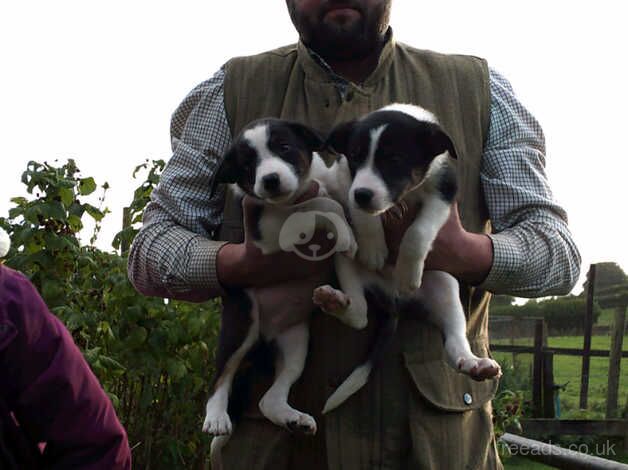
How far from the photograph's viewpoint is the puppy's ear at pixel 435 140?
288 cm

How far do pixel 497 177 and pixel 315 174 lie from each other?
564 millimetres

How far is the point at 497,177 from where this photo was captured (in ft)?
10.2

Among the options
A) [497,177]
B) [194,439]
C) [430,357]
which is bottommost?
[194,439]

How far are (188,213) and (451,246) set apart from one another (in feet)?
2.85

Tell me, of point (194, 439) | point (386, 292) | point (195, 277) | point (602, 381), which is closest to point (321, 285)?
point (386, 292)

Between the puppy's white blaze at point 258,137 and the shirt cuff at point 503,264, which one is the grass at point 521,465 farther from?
the puppy's white blaze at point 258,137

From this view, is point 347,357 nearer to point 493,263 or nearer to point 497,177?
point 493,263

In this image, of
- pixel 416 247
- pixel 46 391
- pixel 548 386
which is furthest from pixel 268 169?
pixel 548 386

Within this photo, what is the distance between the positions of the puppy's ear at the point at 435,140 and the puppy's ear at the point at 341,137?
20cm

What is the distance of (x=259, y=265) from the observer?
115 inches

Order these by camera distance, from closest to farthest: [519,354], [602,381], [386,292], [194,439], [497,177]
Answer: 1. [386,292]
2. [497,177]
3. [194,439]
4. [602,381]
5. [519,354]

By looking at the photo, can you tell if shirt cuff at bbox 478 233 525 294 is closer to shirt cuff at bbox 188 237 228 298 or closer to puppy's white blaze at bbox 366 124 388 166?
puppy's white blaze at bbox 366 124 388 166

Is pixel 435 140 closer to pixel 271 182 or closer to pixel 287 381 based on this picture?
pixel 271 182

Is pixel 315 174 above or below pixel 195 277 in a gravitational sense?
above
